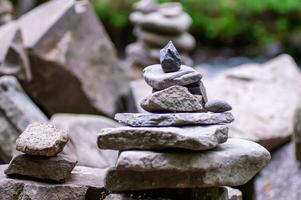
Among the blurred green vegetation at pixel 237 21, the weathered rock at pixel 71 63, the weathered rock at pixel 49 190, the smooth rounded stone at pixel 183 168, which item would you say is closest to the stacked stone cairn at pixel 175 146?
the smooth rounded stone at pixel 183 168

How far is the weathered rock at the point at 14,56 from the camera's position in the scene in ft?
13.7

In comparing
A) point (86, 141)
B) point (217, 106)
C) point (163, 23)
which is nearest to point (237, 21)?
point (163, 23)

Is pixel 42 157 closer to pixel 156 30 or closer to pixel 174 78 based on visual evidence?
pixel 174 78

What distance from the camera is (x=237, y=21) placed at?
8.72 metres

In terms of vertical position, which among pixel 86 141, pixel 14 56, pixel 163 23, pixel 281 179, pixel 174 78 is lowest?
pixel 281 179

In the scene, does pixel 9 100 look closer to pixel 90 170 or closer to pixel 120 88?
pixel 90 170

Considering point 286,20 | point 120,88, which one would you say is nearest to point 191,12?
point 286,20

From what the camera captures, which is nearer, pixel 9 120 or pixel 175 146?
pixel 175 146

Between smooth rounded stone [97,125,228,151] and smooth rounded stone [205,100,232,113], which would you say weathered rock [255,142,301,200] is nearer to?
smooth rounded stone [205,100,232,113]

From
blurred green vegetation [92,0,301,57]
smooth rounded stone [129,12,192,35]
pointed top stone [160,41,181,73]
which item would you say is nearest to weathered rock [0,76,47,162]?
pointed top stone [160,41,181,73]

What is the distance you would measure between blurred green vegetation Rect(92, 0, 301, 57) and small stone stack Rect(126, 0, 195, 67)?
8.33 ft

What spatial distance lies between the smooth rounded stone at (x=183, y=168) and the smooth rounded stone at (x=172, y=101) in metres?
0.16

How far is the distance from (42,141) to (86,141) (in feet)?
4.26

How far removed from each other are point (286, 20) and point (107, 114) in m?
4.63
